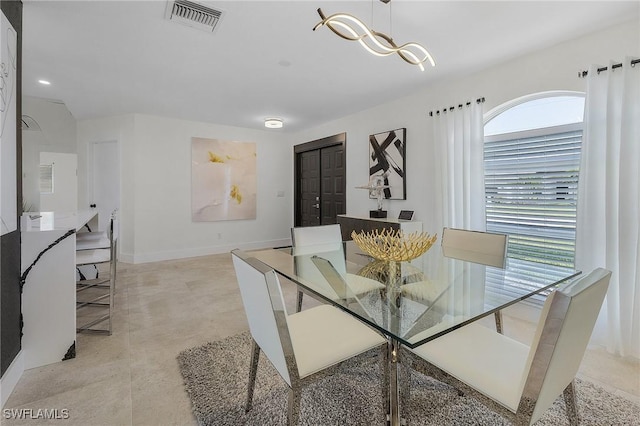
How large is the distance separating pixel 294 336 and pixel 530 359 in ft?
3.04

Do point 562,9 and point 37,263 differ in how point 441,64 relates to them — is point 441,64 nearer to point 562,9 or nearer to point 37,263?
point 562,9

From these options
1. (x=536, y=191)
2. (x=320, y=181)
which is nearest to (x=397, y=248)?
(x=536, y=191)

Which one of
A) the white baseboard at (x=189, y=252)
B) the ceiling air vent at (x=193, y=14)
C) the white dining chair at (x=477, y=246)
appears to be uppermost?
the ceiling air vent at (x=193, y=14)

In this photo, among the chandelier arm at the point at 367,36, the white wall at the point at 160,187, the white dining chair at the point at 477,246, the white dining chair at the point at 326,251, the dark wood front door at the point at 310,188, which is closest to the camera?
the chandelier arm at the point at 367,36

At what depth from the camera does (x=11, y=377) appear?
171cm

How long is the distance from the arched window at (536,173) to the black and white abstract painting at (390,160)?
100 cm

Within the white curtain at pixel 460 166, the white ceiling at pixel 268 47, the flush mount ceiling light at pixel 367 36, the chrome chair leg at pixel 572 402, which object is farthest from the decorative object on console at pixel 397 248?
the white ceiling at pixel 268 47

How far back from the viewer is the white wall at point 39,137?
4.67 m

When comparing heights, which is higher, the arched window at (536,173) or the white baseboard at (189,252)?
the arched window at (536,173)

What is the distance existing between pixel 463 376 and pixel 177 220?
16.8 ft

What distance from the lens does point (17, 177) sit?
1846mm

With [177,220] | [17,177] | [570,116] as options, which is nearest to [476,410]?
[570,116]

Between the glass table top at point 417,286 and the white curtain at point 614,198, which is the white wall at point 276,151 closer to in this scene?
the white curtain at point 614,198

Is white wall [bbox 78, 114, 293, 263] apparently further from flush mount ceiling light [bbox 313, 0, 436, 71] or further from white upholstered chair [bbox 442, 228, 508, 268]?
white upholstered chair [bbox 442, 228, 508, 268]
